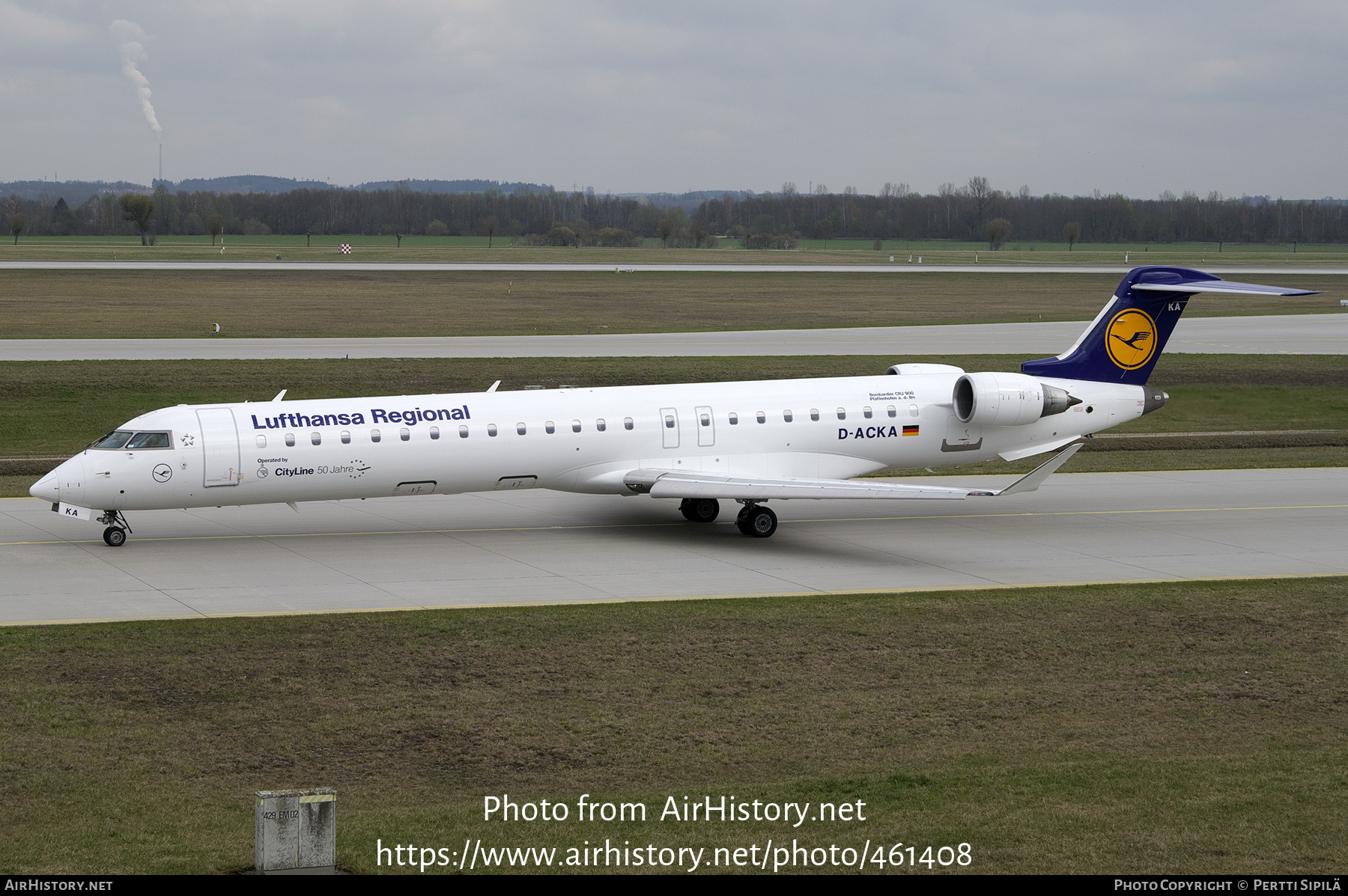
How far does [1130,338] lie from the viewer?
100 feet

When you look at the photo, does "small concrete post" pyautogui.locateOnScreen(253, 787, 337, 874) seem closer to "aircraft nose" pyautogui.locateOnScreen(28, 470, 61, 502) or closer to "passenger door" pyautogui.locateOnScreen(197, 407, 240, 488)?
"passenger door" pyautogui.locateOnScreen(197, 407, 240, 488)

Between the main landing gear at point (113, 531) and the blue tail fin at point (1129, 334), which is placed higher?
the blue tail fin at point (1129, 334)

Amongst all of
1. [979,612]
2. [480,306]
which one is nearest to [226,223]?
[480,306]

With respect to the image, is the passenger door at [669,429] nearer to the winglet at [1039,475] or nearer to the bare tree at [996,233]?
the winglet at [1039,475]

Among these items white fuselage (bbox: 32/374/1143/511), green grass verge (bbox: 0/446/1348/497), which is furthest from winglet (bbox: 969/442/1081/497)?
green grass verge (bbox: 0/446/1348/497)

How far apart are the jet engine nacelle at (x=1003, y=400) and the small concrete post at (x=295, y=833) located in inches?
804

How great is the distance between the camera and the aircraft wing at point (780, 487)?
83.3 ft

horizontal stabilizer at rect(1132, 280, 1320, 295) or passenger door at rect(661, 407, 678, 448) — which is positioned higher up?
horizontal stabilizer at rect(1132, 280, 1320, 295)

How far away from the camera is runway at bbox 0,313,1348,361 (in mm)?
52094

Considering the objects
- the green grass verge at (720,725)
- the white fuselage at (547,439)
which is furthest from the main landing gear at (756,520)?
the green grass verge at (720,725)

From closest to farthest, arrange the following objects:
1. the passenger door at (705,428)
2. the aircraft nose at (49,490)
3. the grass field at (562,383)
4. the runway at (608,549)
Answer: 1. the runway at (608,549)
2. the aircraft nose at (49,490)
3. the passenger door at (705,428)
4. the grass field at (562,383)

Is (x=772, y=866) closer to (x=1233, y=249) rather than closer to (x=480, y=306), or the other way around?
(x=480, y=306)

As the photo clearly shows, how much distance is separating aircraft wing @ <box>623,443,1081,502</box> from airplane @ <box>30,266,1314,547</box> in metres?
0.04
